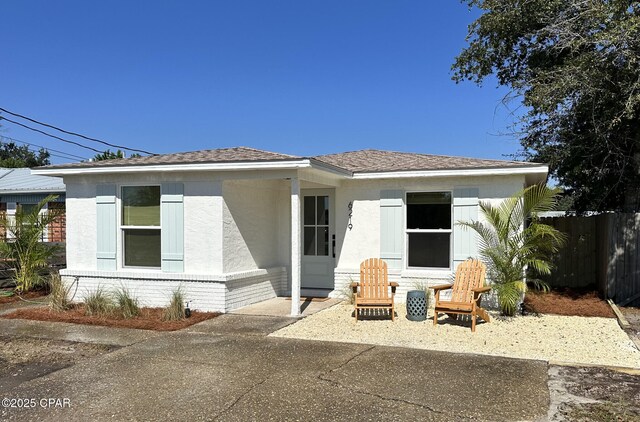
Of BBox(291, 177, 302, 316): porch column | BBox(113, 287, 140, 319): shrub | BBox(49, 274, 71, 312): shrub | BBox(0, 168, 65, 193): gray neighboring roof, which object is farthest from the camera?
BBox(0, 168, 65, 193): gray neighboring roof

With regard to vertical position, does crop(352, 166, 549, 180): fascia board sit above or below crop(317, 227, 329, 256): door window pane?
above

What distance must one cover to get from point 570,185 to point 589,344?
32.2 ft

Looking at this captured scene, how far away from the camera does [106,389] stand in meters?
4.94

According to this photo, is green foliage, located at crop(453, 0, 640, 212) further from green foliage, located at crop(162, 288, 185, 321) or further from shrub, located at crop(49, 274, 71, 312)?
shrub, located at crop(49, 274, 71, 312)

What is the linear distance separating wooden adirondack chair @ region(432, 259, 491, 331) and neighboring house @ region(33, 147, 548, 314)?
1119 mm

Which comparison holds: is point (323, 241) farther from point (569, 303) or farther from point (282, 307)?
point (569, 303)

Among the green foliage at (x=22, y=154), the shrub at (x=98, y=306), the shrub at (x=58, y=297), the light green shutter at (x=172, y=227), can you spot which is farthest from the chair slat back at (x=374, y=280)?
the green foliage at (x=22, y=154)

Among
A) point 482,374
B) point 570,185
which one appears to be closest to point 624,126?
point 570,185

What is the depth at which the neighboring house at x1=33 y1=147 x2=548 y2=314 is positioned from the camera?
29.7ft

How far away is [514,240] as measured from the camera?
8539 millimetres

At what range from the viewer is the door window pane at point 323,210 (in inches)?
430

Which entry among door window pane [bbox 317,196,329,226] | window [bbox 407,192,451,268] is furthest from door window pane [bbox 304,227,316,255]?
window [bbox 407,192,451,268]

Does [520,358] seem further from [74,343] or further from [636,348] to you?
[74,343]

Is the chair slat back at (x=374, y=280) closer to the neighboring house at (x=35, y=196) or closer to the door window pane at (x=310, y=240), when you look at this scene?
the door window pane at (x=310, y=240)
